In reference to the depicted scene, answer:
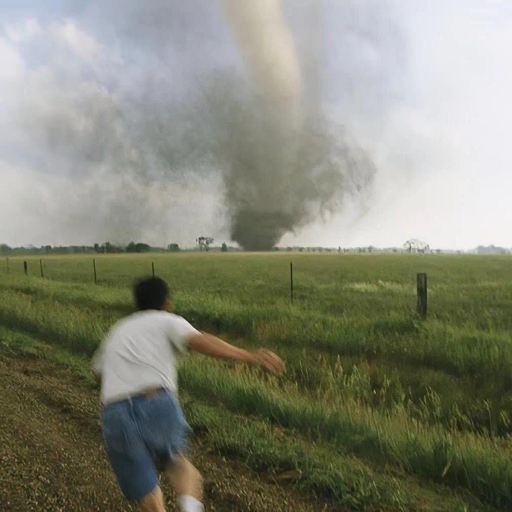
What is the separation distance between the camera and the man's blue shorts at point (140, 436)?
110 inches

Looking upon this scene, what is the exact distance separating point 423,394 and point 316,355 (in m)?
2.32

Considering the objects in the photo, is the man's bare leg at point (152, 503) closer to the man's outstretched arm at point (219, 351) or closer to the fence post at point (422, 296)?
the man's outstretched arm at point (219, 351)

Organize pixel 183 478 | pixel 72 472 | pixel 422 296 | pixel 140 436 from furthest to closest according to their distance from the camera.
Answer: pixel 422 296, pixel 72 472, pixel 183 478, pixel 140 436

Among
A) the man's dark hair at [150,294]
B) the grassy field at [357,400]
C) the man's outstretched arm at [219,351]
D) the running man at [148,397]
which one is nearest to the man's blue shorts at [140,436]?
the running man at [148,397]

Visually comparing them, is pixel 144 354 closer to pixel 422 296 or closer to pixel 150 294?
pixel 150 294

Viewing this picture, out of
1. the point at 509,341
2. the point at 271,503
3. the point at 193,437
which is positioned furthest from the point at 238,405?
the point at 509,341

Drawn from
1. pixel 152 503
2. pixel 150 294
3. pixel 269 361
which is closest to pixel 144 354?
pixel 150 294

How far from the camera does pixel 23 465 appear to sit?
4.33 meters

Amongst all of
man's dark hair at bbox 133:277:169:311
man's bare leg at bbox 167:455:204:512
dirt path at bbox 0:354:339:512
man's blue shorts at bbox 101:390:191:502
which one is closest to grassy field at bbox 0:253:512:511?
dirt path at bbox 0:354:339:512

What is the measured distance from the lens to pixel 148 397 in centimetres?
283

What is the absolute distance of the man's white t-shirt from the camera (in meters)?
2.83

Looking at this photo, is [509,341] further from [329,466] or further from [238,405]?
[329,466]

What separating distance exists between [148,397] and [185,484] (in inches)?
20.7

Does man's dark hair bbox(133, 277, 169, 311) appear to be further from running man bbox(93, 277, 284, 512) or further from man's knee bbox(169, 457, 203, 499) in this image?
man's knee bbox(169, 457, 203, 499)
